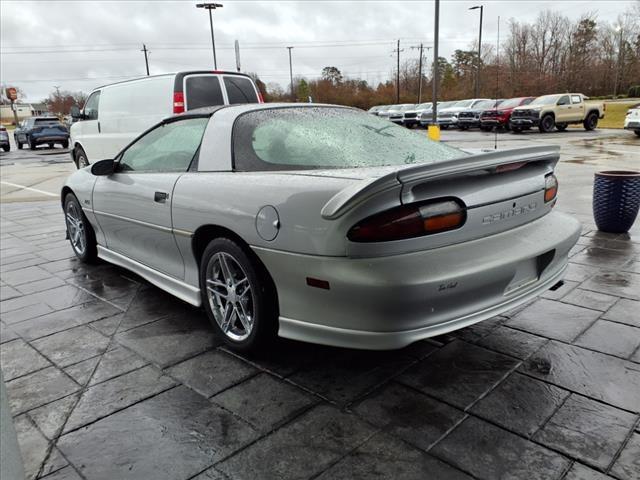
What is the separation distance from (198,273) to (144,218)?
73cm

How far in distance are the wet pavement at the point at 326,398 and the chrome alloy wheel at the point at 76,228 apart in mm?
1151

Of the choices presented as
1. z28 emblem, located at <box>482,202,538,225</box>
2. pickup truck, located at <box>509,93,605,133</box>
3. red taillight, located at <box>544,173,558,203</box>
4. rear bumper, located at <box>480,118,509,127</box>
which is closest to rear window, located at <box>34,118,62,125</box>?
rear bumper, located at <box>480,118,509,127</box>

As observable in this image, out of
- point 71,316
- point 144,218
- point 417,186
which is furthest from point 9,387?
point 417,186

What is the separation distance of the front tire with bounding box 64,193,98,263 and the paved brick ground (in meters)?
1.14


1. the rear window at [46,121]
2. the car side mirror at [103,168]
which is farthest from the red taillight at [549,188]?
the rear window at [46,121]

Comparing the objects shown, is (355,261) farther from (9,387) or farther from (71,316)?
(71,316)

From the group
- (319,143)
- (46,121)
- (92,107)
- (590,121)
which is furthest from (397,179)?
(46,121)

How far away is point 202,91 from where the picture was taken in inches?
314

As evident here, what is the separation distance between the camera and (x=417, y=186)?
230 cm

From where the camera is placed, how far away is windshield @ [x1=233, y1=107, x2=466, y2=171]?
2.85 meters

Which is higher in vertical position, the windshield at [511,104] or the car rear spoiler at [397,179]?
the windshield at [511,104]

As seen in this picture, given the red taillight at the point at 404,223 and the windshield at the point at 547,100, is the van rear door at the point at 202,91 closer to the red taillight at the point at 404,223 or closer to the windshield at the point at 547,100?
the red taillight at the point at 404,223

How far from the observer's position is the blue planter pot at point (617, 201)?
541 centimetres

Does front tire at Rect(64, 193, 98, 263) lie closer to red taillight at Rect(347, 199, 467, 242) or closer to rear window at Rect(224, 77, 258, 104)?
red taillight at Rect(347, 199, 467, 242)
